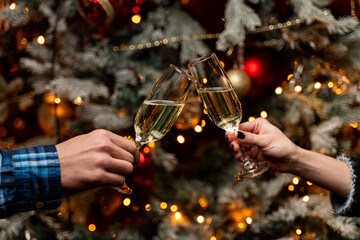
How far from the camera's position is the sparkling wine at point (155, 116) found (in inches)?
30.7

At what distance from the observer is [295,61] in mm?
1268

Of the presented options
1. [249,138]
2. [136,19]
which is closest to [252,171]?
[249,138]

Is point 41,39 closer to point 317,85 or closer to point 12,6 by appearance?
point 12,6

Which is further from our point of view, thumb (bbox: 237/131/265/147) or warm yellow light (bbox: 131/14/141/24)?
warm yellow light (bbox: 131/14/141/24)

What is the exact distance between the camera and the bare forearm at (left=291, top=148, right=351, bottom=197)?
97cm

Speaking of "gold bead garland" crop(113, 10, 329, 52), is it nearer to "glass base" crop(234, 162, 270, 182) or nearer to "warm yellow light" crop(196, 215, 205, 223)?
"glass base" crop(234, 162, 270, 182)

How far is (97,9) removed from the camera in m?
0.95

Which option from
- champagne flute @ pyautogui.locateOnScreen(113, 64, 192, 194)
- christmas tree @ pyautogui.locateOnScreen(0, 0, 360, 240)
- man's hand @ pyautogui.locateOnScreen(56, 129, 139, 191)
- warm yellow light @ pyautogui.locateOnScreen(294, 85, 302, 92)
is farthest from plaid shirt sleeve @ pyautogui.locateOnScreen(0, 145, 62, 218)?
Result: warm yellow light @ pyautogui.locateOnScreen(294, 85, 302, 92)

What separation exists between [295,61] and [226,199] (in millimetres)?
633

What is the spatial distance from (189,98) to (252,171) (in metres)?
0.40

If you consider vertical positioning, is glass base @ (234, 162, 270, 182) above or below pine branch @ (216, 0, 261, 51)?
below

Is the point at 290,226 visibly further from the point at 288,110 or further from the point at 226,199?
the point at 288,110

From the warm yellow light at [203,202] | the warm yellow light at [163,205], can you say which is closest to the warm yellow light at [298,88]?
the warm yellow light at [203,202]

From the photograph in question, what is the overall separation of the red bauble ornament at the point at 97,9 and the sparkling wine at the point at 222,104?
1.28ft
